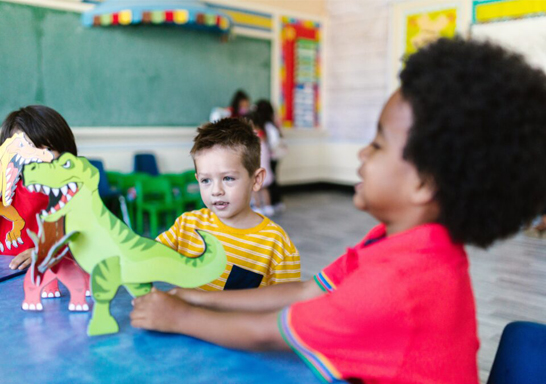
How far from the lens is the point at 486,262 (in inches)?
151

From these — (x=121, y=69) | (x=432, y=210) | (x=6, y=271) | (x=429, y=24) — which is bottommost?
(x=6, y=271)

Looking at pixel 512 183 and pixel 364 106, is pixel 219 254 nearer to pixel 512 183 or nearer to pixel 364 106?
pixel 512 183

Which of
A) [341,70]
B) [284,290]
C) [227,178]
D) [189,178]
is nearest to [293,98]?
[341,70]

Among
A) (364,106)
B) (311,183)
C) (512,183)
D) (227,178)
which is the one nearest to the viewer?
(512,183)

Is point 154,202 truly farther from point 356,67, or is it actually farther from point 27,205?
point 356,67

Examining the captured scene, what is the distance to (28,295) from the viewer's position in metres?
0.95

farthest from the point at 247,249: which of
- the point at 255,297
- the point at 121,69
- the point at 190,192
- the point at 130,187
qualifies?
the point at 121,69

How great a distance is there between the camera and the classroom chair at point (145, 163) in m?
5.29

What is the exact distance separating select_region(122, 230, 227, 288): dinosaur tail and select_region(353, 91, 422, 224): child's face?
0.27m

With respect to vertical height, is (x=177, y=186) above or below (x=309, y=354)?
below

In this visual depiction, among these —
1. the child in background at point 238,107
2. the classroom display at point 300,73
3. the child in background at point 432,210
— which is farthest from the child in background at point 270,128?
the child in background at point 432,210

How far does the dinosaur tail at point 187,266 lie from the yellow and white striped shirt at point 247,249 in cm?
39

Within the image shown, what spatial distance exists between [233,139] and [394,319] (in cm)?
81

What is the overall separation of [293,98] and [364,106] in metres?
0.97
